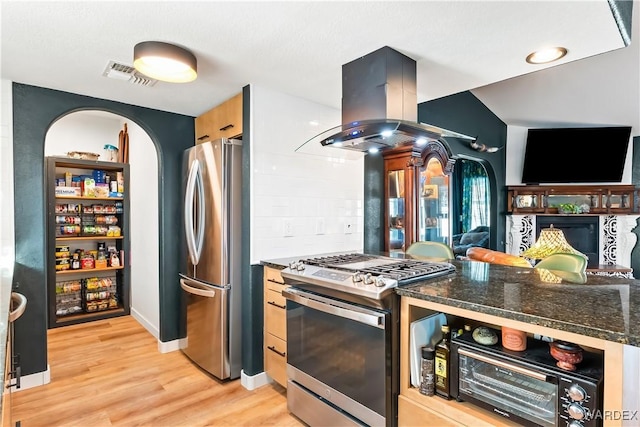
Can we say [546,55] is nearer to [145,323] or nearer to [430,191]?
[430,191]

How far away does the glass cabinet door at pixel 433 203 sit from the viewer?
11.9 feet

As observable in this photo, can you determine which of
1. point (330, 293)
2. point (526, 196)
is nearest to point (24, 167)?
point (330, 293)

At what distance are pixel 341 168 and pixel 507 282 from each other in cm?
175

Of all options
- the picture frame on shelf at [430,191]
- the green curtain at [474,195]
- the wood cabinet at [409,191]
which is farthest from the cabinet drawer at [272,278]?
the green curtain at [474,195]

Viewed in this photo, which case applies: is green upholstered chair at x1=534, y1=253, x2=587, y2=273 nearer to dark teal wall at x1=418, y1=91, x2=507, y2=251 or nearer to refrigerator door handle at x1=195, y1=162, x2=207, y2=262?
dark teal wall at x1=418, y1=91, x2=507, y2=251

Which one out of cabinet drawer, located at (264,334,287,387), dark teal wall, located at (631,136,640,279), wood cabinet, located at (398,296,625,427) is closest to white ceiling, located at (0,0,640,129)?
wood cabinet, located at (398,296,625,427)

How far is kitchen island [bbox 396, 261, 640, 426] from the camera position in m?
1.01

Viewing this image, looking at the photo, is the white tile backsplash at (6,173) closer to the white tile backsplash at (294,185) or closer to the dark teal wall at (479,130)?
the white tile backsplash at (294,185)

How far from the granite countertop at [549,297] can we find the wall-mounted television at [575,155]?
4.29 m

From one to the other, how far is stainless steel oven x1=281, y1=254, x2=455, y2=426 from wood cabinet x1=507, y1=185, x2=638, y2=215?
4.50 metres

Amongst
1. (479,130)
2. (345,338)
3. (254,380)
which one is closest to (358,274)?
(345,338)

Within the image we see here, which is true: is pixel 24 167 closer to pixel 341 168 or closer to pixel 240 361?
pixel 240 361

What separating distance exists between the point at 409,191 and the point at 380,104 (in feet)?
5.37

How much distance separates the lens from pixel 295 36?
1791 mm
